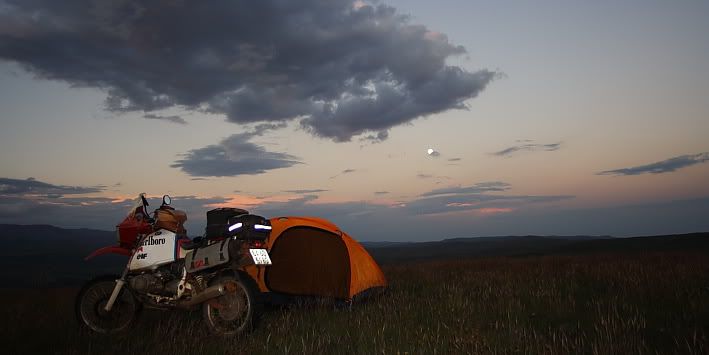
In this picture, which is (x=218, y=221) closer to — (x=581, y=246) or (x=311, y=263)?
(x=311, y=263)

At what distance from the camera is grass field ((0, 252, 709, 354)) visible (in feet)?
16.4

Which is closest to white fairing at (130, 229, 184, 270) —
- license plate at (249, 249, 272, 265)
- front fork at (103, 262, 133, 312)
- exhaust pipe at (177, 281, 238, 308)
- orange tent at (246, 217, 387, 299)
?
front fork at (103, 262, 133, 312)

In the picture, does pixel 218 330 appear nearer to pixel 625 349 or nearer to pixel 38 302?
pixel 625 349

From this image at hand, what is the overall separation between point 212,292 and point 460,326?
3.31m

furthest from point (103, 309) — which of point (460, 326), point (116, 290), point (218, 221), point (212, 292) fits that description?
point (460, 326)

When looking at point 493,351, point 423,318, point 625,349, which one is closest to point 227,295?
point 423,318

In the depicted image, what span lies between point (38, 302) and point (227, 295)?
23.0 feet

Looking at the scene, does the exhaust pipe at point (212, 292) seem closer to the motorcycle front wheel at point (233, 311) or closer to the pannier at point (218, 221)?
the motorcycle front wheel at point (233, 311)

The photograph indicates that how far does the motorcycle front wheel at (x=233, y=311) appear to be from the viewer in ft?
19.5

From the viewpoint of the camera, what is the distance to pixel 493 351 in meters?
4.81

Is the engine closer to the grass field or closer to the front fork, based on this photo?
the front fork

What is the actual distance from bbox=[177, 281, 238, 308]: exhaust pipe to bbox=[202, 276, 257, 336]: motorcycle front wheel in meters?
0.08

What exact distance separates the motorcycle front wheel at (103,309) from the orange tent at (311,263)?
2036 millimetres

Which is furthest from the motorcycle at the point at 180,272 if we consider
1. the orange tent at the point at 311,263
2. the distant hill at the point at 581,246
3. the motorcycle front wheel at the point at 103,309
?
the distant hill at the point at 581,246
